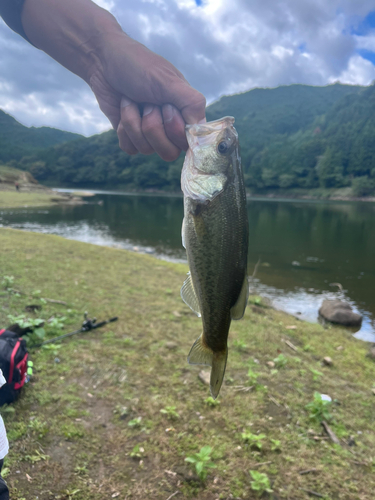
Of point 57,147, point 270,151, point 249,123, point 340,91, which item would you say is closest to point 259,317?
point 270,151

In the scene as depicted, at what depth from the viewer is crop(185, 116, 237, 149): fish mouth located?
205 cm

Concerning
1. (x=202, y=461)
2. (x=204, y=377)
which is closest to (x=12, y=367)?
(x=202, y=461)

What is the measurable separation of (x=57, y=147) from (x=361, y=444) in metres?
134

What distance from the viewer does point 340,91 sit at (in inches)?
7106

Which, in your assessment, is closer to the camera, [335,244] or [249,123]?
[335,244]

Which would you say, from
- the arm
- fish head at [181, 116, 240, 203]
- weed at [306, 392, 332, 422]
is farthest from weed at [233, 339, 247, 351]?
fish head at [181, 116, 240, 203]

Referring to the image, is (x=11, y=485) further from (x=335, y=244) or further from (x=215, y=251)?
(x=335, y=244)

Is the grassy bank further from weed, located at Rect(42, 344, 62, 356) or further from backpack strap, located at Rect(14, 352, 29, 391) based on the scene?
backpack strap, located at Rect(14, 352, 29, 391)

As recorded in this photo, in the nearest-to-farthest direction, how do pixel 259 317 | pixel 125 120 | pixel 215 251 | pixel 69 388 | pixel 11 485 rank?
1. pixel 215 251
2. pixel 125 120
3. pixel 11 485
4. pixel 69 388
5. pixel 259 317

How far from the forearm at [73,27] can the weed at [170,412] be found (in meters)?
3.76

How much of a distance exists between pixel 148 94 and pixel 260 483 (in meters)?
3.66

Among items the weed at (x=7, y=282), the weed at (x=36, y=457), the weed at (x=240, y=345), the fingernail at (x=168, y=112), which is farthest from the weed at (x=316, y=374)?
the weed at (x=7, y=282)

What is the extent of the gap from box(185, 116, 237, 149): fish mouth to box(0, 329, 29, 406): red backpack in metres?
3.08

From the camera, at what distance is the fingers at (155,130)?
7.47 ft
